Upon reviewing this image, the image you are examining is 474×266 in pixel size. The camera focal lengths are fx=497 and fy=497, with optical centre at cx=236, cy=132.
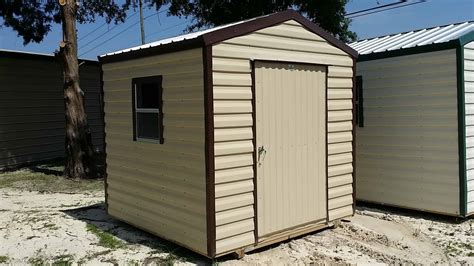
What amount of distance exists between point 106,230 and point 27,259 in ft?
3.95

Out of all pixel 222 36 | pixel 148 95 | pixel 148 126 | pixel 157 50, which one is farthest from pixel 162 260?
pixel 222 36

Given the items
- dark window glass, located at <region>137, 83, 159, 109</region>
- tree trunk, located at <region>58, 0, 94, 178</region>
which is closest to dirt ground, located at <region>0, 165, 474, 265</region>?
dark window glass, located at <region>137, 83, 159, 109</region>

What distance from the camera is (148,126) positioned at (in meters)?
6.04

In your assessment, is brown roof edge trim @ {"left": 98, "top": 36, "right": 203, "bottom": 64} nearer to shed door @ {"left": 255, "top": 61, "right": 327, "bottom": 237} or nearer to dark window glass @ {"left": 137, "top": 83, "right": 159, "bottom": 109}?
dark window glass @ {"left": 137, "top": 83, "right": 159, "bottom": 109}

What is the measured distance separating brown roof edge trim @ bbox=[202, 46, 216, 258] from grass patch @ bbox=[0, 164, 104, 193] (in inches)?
219

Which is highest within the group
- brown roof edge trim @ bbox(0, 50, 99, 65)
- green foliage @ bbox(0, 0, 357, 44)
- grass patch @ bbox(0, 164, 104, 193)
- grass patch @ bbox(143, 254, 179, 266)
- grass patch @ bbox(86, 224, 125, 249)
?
green foliage @ bbox(0, 0, 357, 44)

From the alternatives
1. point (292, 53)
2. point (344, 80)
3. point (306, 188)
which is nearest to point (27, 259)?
point (306, 188)

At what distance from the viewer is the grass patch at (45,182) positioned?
10188 millimetres

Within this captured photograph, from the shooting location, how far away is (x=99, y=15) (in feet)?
47.5

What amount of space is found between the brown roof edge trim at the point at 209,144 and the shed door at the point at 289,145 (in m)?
0.63

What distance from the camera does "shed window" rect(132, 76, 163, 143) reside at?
5707 mm

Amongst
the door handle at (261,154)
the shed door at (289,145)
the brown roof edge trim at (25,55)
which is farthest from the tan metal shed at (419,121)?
the brown roof edge trim at (25,55)

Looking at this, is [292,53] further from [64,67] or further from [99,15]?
[99,15]

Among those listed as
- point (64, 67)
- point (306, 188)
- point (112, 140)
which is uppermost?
point (64, 67)
